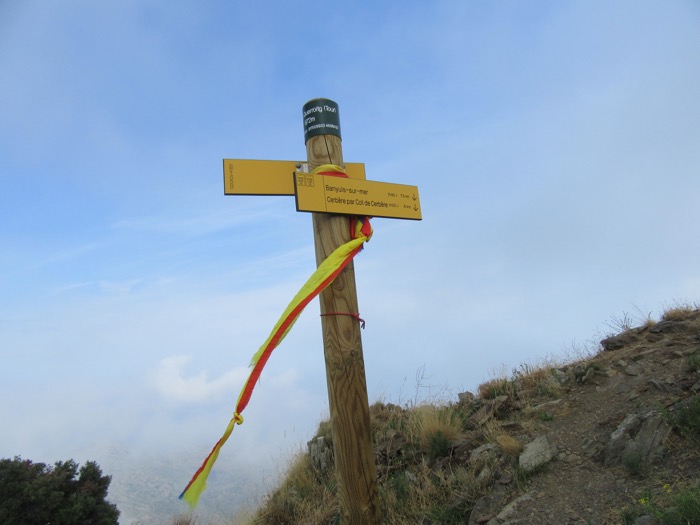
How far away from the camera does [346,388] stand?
9.79 feet

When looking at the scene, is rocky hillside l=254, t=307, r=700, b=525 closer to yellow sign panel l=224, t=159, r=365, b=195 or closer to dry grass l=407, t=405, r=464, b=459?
dry grass l=407, t=405, r=464, b=459

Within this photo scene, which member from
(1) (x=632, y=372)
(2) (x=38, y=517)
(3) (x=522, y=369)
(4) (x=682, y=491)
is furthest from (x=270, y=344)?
(2) (x=38, y=517)

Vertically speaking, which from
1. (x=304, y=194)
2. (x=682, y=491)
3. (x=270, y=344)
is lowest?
(x=682, y=491)

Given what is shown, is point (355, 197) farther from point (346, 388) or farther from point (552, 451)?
point (552, 451)

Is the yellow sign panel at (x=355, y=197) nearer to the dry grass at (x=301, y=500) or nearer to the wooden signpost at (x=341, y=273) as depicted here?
the wooden signpost at (x=341, y=273)

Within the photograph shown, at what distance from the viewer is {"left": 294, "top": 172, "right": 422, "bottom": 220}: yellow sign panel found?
2967 mm

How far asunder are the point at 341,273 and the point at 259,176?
829mm

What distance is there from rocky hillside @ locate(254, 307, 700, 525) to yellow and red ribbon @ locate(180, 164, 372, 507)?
1835mm

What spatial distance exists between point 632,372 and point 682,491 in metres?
2.15

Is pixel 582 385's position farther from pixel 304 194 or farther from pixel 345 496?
pixel 304 194

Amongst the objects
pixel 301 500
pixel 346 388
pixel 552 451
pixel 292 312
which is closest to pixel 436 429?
pixel 552 451

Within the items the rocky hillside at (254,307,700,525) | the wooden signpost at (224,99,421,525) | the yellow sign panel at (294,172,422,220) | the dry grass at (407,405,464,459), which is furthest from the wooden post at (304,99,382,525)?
the dry grass at (407,405,464,459)

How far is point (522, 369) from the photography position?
6.15 meters

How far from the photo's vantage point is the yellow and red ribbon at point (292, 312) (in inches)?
101
